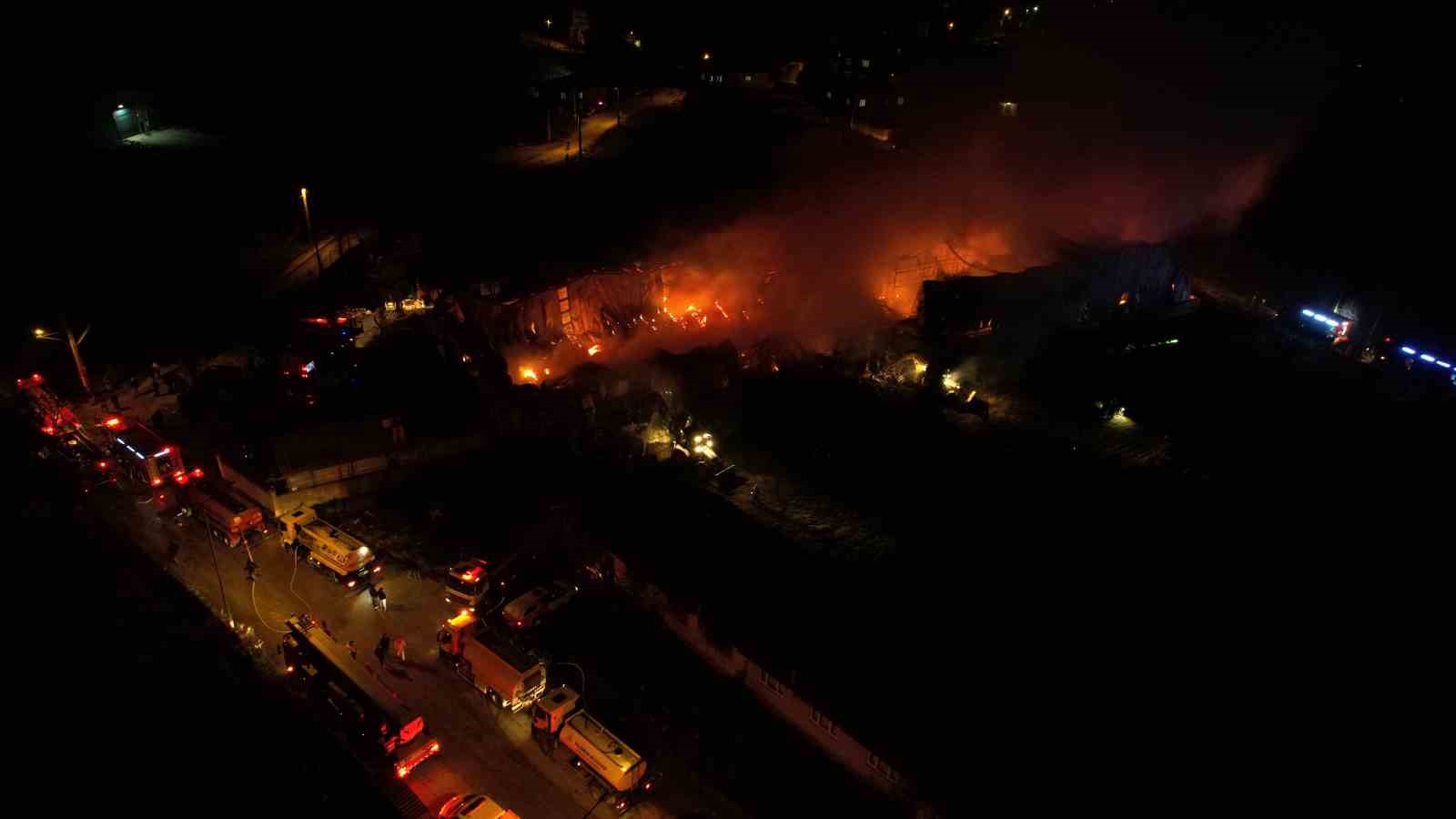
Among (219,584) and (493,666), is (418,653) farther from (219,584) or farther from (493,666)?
(219,584)

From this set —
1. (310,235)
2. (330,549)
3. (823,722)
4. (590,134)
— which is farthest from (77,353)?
(823,722)

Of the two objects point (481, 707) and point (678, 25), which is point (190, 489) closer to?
point (481, 707)

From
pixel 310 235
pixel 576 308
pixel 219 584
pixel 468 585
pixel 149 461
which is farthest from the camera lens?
pixel 310 235

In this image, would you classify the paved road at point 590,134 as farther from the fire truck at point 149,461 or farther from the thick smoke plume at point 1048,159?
the fire truck at point 149,461

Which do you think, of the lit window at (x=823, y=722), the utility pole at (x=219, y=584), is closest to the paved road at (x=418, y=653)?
the utility pole at (x=219, y=584)

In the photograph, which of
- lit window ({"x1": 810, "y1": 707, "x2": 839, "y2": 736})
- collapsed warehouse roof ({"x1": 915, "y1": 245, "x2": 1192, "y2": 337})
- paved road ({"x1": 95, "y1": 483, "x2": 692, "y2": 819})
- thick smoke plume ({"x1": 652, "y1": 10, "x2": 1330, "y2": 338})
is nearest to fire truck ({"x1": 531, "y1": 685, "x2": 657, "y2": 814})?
paved road ({"x1": 95, "y1": 483, "x2": 692, "y2": 819})
